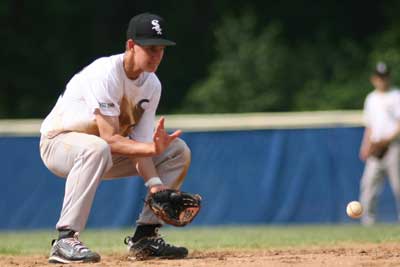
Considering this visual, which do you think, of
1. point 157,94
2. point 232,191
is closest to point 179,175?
point 157,94

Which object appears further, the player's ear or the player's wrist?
the player's wrist

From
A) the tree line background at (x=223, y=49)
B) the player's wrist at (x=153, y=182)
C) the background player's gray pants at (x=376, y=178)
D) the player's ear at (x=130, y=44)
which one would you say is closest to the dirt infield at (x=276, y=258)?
the player's wrist at (x=153, y=182)

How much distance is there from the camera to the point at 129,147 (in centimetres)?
688

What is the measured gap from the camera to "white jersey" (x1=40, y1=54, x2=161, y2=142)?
23.1ft

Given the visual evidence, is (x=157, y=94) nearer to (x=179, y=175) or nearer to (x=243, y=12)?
(x=179, y=175)

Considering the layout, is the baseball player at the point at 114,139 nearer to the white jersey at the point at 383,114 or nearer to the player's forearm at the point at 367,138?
the player's forearm at the point at 367,138

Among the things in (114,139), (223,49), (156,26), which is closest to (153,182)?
(114,139)

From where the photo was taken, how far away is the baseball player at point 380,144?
43.7 ft

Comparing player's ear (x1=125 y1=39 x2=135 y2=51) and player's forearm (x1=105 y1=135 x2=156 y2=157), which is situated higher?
player's ear (x1=125 y1=39 x2=135 y2=51)

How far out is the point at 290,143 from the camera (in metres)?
14.3

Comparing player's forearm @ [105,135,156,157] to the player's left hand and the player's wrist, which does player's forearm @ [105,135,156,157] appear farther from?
the player's wrist

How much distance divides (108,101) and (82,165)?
1.56 ft

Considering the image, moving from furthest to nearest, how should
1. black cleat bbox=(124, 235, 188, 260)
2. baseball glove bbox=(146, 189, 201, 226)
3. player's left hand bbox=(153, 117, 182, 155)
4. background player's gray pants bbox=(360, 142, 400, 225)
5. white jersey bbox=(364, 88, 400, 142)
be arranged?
white jersey bbox=(364, 88, 400, 142)
background player's gray pants bbox=(360, 142, 400, 225)
black cleat bbox=(124, 235, 188, 260)
baseball glove bbox=(146, 189, 201, 226)
player's left hand bbox=(153, 117, 182, 155)

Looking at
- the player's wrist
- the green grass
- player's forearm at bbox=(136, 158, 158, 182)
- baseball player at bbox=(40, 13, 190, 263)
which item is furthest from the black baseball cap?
the green grass
